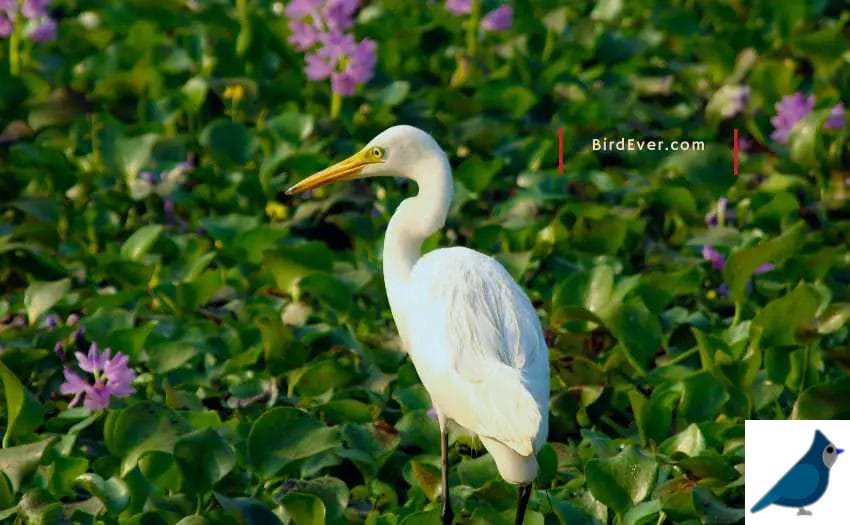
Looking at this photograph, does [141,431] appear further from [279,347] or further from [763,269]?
[763,269]

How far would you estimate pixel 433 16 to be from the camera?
877 centimetres

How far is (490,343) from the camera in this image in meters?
4.34

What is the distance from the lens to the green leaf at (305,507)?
4.52 m

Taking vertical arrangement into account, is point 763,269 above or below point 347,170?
below

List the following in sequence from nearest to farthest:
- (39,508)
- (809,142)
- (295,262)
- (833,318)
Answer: (39,508) < (833,318) < (295,262) < (809,142)

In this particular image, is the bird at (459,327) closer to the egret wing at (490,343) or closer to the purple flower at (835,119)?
the egret wing at (490,343)

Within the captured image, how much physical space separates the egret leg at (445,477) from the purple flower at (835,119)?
2.90 meters

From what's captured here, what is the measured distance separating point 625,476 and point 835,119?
117 inches

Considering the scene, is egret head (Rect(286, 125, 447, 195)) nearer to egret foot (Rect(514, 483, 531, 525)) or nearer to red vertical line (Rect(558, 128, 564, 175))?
egret foot (Rect(514, 483, 531, 525))

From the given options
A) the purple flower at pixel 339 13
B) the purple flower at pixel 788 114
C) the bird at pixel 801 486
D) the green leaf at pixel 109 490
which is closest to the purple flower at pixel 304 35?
the purple flower at pixel 339 13

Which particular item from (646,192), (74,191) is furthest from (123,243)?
(646,192)

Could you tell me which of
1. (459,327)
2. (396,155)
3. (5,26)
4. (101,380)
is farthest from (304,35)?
(459,327)

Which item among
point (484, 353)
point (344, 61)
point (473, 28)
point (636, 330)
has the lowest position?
point (473, 28)

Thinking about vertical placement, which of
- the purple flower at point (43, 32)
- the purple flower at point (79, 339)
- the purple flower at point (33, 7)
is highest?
the purple flower at point (79, 339)
